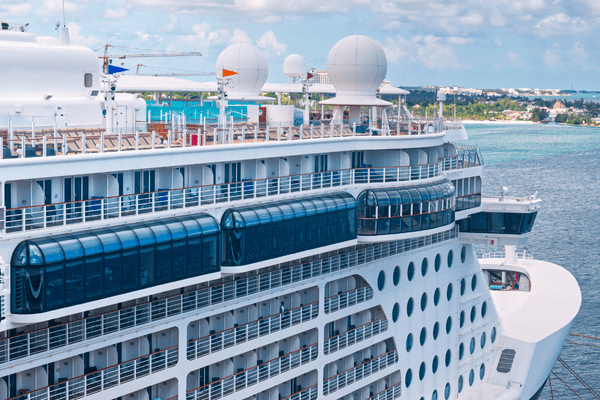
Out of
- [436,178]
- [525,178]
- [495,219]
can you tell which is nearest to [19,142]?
[436,178]

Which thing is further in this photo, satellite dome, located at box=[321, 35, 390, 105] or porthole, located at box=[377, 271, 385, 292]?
satellite dome, located at box=[321, 35, 390, 105]

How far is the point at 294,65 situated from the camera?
160ft

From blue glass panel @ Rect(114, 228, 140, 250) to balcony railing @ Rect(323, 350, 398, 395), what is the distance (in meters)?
11.5

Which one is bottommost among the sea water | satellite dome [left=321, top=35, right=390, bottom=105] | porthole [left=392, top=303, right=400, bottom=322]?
the sea water

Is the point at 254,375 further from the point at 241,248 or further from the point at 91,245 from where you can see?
the point at 91,245

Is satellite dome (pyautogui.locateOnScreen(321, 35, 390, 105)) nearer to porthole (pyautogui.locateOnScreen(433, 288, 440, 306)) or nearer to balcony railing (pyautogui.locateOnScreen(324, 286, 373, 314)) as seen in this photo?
porthole (pyautogui.locateOnScreen(433, 288, 440, 306))

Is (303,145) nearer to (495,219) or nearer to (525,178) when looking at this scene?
(495,219)

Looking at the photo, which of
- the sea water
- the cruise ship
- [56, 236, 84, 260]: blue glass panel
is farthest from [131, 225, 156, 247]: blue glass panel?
the sea water

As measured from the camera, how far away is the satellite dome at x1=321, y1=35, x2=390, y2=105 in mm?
34938

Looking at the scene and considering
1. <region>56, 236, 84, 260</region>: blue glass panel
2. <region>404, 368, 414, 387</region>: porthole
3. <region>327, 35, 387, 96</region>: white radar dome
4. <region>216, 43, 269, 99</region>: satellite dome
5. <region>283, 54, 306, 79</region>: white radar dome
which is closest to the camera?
<region>56, 236, 84, 260</region>: blue glass panel

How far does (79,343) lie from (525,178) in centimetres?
11805

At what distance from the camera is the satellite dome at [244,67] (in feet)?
127

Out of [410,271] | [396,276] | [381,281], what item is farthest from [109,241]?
[410,271]

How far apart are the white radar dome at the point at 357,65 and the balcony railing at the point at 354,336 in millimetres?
10741
